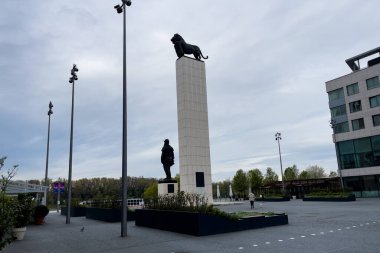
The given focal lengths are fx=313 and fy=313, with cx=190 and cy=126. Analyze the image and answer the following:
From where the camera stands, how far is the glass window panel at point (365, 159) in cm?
4841

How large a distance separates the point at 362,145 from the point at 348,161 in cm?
354

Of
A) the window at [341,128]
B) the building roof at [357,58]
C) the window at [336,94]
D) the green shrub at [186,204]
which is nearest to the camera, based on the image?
the green shrub at [186,204]

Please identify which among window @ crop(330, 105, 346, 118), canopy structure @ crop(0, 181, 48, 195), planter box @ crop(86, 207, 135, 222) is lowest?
planter box @ crop(86, 207, 135, 222)

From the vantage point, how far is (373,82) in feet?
163

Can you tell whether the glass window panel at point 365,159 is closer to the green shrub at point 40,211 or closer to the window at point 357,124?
the window at point 357,124

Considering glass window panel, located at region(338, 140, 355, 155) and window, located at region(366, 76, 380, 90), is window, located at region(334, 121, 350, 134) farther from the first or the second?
window, located at region(366, 76, 380, 90)

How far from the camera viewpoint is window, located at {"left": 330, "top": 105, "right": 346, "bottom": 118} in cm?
5372

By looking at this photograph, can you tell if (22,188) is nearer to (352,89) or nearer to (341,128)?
(341,128)

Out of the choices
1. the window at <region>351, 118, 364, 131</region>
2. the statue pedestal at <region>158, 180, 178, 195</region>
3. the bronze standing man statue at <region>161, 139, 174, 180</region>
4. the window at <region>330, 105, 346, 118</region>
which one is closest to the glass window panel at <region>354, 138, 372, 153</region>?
the window at <region>351, 118, 364, 131</region>

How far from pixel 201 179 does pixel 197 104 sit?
7.24 meters

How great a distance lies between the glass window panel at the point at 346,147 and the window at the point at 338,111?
5.04 m

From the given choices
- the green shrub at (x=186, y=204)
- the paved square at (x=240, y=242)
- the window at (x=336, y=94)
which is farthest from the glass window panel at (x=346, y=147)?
the green shrub at (x=186, y=204)

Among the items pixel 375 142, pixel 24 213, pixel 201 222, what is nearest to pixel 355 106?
pixel 375 142

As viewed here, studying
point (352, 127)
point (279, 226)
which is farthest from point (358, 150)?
point (279, 226)
